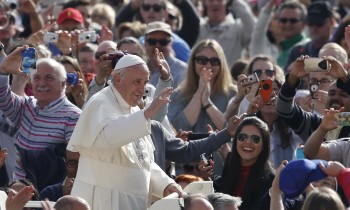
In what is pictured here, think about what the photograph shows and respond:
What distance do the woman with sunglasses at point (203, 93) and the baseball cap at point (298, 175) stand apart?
13.2 feet

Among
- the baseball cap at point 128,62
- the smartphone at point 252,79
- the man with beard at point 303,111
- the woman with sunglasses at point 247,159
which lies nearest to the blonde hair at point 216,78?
the smartphone at point 252,79

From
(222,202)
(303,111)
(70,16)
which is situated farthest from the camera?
(70,16)

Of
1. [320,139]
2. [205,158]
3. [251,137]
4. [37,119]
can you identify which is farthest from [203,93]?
[320,139]

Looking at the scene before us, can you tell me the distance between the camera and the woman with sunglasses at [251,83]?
12.9 m

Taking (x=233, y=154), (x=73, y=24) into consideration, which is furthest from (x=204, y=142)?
(x=73, y=24)

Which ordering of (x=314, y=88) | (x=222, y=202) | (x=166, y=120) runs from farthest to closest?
1. (x=314, y=88)
2. (x=166, y=120)
3. (x=222, y=202)

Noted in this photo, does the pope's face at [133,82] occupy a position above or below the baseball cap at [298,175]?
above

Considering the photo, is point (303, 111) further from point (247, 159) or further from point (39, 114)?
point (39, 114)

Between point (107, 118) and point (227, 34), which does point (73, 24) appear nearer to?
point (227, 34)

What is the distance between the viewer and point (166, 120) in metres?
12.8

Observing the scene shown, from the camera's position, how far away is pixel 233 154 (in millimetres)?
11648

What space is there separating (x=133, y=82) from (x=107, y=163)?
0.63m

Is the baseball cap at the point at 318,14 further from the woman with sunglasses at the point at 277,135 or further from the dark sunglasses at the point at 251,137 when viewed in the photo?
the dark sunglasses at the point at 251,137

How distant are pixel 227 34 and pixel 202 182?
6669mm
